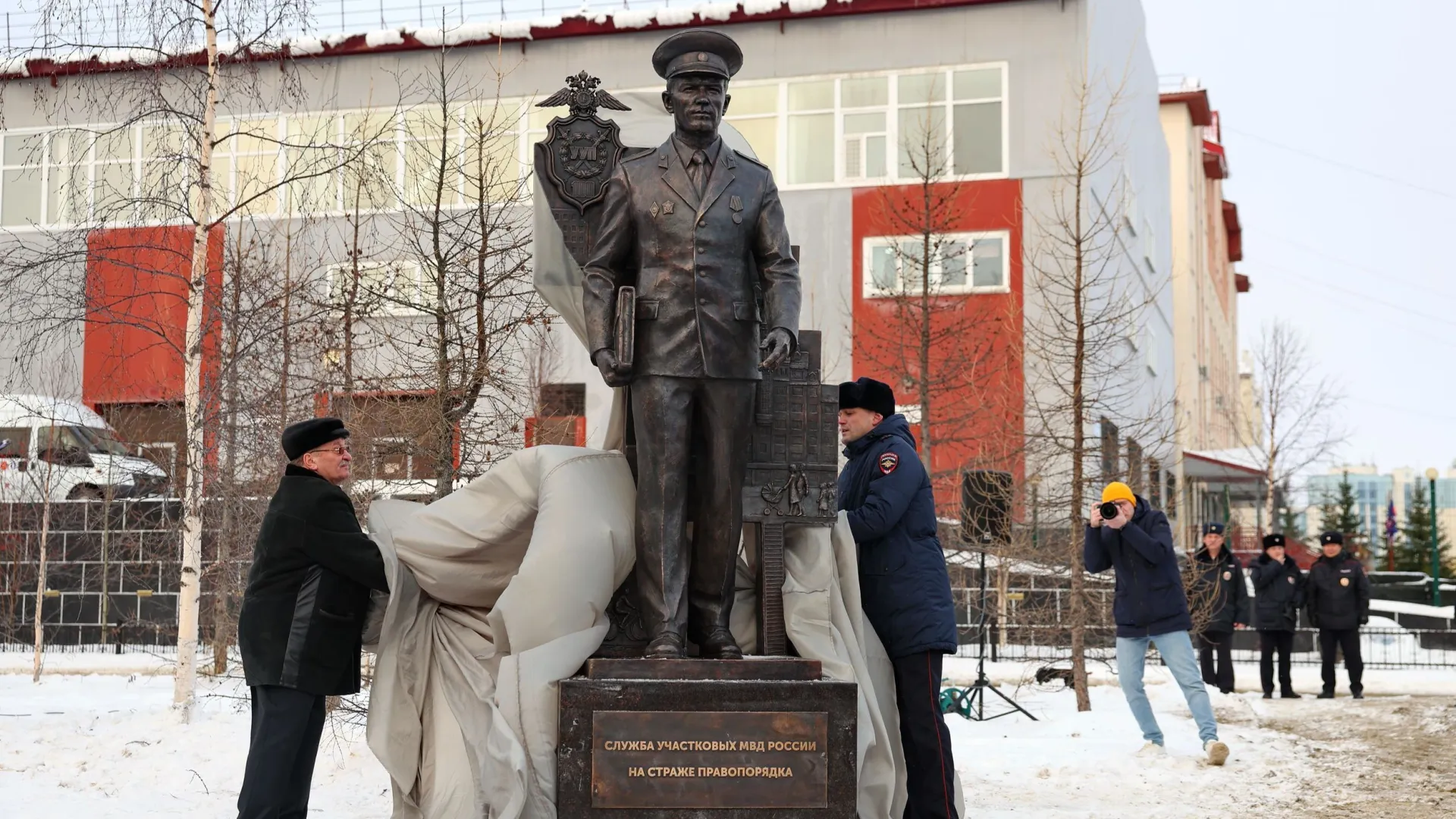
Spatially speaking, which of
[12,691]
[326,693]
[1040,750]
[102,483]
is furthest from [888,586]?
[102,483]

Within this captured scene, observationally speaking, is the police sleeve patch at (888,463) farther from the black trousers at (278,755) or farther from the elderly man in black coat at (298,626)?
the black trousers at (278,755)

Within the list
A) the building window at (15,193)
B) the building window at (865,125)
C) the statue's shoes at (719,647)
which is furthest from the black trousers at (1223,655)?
the building window at (15,193)

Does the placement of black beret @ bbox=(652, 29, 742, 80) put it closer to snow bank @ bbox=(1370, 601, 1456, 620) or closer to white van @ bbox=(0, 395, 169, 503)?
white van @ bbox=(0, 395, 169, 503)

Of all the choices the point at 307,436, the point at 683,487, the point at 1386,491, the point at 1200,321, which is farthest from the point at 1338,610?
the point at 1386,491

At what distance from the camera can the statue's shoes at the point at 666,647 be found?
243 inches

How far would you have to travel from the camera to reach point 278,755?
6.04 meters

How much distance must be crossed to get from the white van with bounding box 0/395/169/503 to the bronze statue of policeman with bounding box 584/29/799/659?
1036 cm

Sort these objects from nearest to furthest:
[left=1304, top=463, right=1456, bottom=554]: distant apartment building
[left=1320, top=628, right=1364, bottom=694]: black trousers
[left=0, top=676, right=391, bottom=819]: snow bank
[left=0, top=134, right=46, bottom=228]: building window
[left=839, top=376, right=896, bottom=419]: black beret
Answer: [left=839, top=376, right=896, bottom=419]: black beret, [left=0, top=676, right=391, bottom=819]: snow bank, [left=1320, top=628, right=1364, bottom=694]: black trousers, [left=0, top=134, right=46, bottom=228]: building window, [left=1304, top=463, right=1456, bottom=554]: distant apartment building

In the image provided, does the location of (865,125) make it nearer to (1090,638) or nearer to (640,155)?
(1090,638)

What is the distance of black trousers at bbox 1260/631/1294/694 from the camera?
16.5 meters

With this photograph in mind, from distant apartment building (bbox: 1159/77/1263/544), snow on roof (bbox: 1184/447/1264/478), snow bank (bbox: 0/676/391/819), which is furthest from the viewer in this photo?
distant apartment building (bbox: 1159/77/1263/544)

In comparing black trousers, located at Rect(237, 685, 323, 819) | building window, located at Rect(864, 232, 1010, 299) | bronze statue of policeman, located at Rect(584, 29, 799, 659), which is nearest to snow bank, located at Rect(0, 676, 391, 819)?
black trousers, located at Rect(237, 685, 323, 819)

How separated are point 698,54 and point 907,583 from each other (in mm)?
2603

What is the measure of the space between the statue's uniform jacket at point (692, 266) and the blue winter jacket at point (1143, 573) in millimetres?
4887
